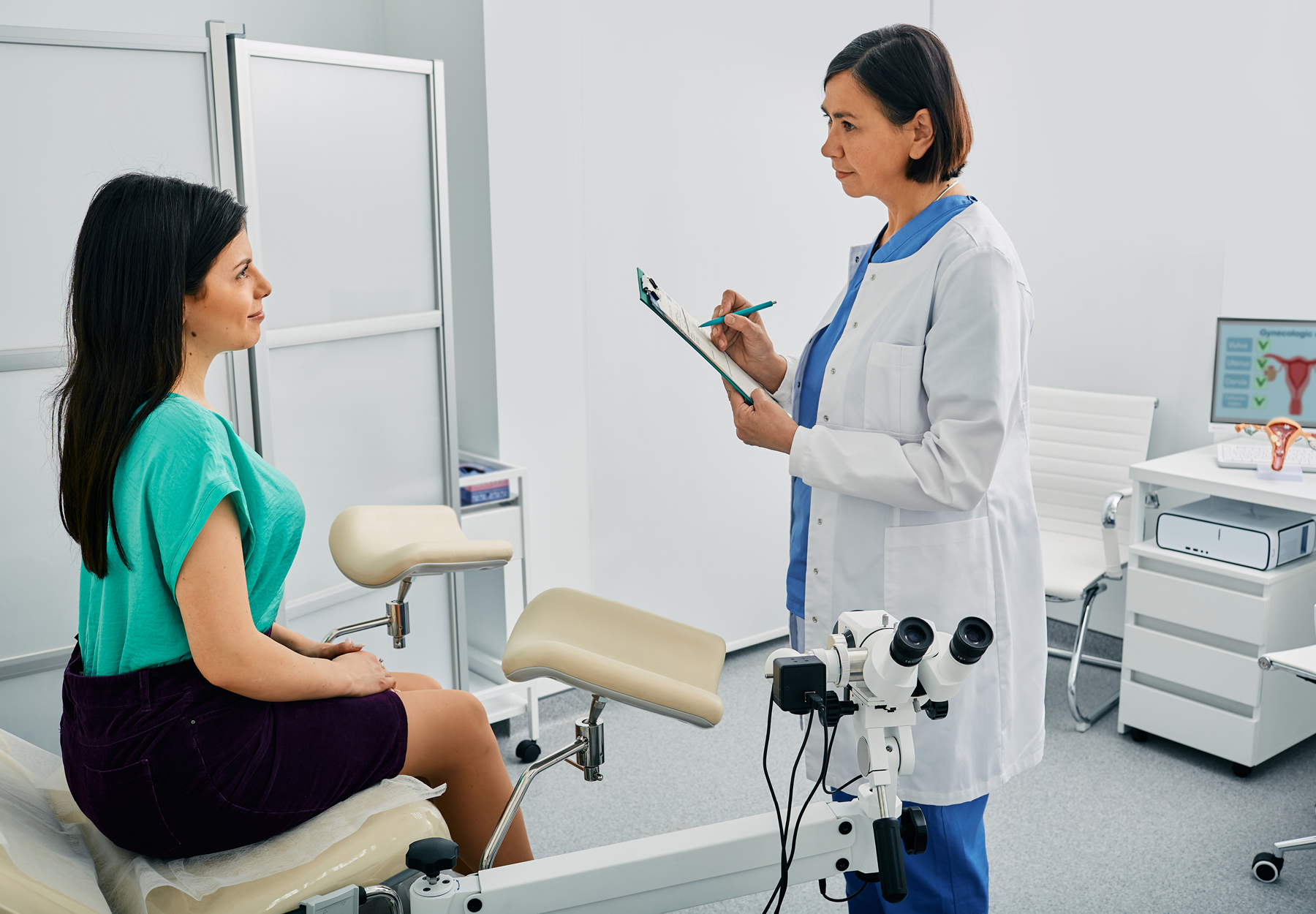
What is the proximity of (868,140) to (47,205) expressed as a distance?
1.38 metres

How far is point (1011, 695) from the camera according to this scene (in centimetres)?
155

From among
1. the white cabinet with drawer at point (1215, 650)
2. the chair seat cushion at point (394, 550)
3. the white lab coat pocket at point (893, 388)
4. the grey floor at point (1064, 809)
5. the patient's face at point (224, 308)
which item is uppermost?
A: the patient's face at point (224, 308)

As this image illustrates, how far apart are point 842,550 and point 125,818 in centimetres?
97

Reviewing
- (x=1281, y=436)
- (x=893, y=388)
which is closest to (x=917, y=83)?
(x=893, y=388)

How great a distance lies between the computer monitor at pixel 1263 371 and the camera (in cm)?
282

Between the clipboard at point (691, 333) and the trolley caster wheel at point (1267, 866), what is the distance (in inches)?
58.9

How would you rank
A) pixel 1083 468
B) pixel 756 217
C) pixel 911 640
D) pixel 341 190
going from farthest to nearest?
pixel 1083 468
pixel 756 217
pixel 341 190
pixel 911 640

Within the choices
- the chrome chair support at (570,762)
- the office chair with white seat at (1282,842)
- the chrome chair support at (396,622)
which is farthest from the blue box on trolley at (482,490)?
the office chair with white seat at (1282,842)

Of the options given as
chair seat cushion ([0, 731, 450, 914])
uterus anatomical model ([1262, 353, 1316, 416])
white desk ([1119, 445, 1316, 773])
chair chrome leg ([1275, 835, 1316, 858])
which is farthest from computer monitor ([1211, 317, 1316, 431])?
chair seat cushion ([0, 731, 450, 914])

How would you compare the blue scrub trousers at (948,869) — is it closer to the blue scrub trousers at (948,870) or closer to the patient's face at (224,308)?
the blue scrub trousers at (948,870)

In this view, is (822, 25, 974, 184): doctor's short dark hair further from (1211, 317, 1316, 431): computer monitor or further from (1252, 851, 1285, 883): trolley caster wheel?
(1211, 317, 1316, 431): computer monitor

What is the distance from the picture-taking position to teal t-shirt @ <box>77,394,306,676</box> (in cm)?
124

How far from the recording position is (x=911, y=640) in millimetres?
1077

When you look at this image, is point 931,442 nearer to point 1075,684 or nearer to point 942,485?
point 942,485
